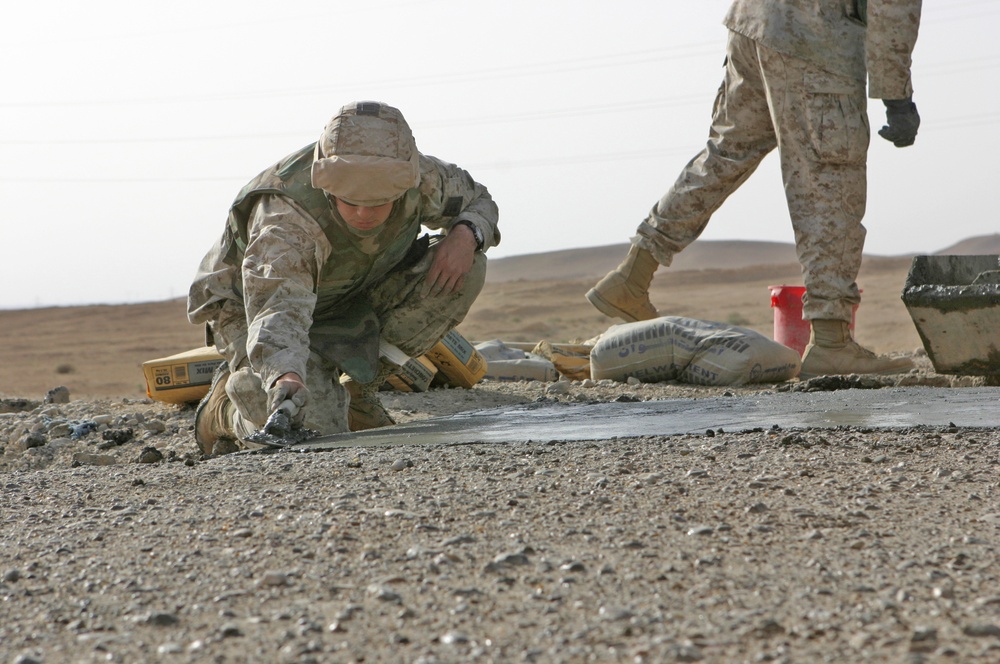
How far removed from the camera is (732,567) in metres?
2.15

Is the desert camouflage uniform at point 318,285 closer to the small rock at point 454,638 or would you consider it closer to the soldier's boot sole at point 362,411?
the soldier's boot sole at point 362,411

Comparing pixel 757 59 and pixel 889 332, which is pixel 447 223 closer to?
pixel 757 59

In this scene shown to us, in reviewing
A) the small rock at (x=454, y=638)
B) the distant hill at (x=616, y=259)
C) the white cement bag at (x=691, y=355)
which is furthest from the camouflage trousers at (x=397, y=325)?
the distant hill at (x=616, y=259)

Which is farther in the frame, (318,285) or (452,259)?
(452,259)

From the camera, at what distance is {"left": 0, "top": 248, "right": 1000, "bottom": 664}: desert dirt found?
1859mm

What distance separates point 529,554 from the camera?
2.26 meters

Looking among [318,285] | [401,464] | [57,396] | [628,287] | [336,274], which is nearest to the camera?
[401,464]

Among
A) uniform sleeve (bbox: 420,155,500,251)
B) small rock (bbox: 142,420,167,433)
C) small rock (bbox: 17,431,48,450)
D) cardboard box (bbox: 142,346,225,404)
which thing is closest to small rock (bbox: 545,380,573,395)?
uniform sleeve (bbox: 420,155,500,251)

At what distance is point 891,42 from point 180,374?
134 inches

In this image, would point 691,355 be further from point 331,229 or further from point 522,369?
point 331,229

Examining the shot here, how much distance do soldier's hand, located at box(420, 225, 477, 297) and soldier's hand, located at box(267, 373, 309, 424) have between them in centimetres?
97

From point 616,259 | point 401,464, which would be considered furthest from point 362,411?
point 616,259

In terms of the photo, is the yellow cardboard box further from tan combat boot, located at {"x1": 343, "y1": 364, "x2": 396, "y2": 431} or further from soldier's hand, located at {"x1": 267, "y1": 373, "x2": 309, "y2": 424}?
soldier's hand, located at {"x1": 267, "y1": 373, "x2": 309, "y2": 424}

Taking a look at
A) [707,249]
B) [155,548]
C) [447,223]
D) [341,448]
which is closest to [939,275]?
[447,223]
